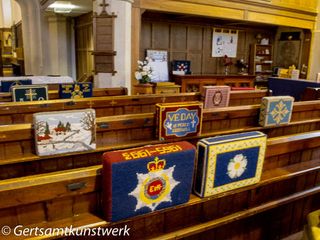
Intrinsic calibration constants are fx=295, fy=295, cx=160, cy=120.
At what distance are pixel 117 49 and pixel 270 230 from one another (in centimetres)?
391

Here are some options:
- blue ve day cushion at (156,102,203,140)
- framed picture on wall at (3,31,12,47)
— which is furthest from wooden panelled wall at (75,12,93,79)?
framed picture on wall at (3,31,12,47)

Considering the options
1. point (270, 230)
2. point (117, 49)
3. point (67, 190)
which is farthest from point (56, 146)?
point (117, 49)

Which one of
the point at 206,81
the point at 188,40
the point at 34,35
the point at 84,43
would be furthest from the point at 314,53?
the point at 34,35

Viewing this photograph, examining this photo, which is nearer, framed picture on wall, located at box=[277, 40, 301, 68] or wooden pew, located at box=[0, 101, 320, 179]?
wooden pew, located at box=[0, 101, 320, 179]

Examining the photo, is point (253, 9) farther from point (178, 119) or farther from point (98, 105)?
point (178, 119)

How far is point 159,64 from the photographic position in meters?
6.91

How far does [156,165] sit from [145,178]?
7cm

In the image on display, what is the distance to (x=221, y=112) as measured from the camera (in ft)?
9.39

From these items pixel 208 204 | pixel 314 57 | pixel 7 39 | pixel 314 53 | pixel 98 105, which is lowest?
pixel 208 204

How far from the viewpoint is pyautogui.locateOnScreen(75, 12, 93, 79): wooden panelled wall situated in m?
7.16

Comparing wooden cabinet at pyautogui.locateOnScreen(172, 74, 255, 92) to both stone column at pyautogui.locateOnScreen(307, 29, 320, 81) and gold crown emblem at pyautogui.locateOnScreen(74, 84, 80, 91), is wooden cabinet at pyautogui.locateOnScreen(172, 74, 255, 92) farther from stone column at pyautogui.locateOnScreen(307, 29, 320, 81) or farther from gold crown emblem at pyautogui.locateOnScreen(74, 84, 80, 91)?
gold crown emblem at pyautogui.locateOnScreen(74, 84, 80, 91)

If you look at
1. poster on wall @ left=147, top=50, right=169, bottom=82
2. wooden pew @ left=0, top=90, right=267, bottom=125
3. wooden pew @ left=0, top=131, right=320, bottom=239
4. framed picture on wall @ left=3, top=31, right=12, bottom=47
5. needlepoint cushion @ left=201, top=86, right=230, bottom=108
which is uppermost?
framed picture on wall @ left=3, top=31, right=12, bottom=47

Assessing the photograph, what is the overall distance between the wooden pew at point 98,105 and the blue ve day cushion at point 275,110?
3.65 feet

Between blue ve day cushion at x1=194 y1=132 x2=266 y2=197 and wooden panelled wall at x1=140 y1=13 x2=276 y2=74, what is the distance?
5.67 meters
